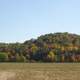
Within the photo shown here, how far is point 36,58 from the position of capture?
301 feet

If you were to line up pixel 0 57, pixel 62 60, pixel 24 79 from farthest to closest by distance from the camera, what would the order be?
pixel 0 57 < pixel 62 60 < pixel 24 79

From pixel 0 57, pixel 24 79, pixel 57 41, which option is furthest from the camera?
pixel 57 41

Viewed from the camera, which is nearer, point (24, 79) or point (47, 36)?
point (24, 79)

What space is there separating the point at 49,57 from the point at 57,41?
126ft

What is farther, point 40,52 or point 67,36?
point 67,36

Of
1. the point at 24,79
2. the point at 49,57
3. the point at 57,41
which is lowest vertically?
the point at 24,79

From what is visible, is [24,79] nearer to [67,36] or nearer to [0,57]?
[0,57]

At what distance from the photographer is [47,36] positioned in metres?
141

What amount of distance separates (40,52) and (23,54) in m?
5.70

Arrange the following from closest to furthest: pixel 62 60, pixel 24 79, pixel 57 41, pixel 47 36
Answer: pixel 24 79 < pixel 62 60 < pixel 57 41 < pixel 47 36

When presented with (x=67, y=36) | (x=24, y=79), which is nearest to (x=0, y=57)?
(x=67, y=36)

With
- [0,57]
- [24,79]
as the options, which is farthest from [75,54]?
[24,79]

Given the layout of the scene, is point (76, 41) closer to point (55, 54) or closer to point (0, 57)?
point (55, 54)

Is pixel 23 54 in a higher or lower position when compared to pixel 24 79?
higher
